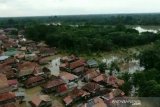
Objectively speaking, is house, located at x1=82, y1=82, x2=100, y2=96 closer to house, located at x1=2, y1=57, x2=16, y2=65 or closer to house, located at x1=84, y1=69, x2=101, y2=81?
house, located at x1=84, y1=69, x2=101, y2=81

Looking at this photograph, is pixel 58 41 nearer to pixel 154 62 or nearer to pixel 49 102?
pixel 154 62

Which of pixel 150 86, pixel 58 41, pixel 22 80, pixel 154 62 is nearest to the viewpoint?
pixel 150 86

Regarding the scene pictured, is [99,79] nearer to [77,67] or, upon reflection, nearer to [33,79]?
[77,67]

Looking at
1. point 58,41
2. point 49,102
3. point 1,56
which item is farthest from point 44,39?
point 49,102

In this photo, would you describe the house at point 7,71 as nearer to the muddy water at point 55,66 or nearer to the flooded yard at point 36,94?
the flooded yard at point 36,94

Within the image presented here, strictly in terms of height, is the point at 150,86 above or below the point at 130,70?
above

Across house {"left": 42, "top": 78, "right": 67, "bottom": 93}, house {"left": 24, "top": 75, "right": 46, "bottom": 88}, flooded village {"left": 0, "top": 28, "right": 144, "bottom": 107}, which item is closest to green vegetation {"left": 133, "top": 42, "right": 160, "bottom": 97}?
flooded village {"left": 0, "top": 28, "right": 144, "bottom": 107}

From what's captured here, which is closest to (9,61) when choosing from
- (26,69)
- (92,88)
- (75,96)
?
(26,69)
